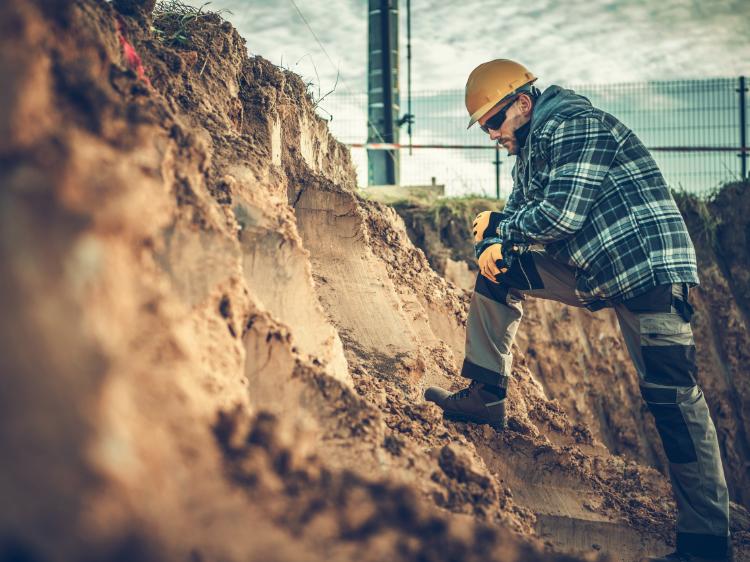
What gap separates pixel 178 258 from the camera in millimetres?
2434

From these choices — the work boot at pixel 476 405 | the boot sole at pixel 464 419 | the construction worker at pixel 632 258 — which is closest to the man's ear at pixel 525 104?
the construction worker at pixel 632 258

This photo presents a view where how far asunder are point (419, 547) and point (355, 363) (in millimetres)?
2191

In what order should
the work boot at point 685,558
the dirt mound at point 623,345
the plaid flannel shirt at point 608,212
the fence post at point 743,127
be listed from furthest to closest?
the fence post at point 743,127 → the dirt mound at point 623,345 → the plaid flannel shirt at point 608,212 → the work boot at point 685,558

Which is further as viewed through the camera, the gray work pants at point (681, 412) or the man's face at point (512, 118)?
the man's face at point (512, 118)

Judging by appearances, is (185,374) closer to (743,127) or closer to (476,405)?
(476,405)

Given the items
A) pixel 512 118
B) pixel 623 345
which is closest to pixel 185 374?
pixel 512 118

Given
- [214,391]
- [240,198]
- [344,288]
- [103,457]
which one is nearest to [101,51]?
[240,198]

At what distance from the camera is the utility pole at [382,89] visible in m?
10.8

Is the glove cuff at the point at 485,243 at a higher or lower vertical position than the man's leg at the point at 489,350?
higher

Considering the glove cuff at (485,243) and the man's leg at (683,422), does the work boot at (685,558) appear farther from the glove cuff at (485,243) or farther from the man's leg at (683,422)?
the glove cuff at (485,243)

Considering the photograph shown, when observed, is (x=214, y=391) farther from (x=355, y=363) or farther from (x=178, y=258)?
(x=355, y=363)

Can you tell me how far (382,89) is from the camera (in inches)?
432

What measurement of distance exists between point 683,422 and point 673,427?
5cm

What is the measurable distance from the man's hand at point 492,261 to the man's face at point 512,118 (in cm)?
64
